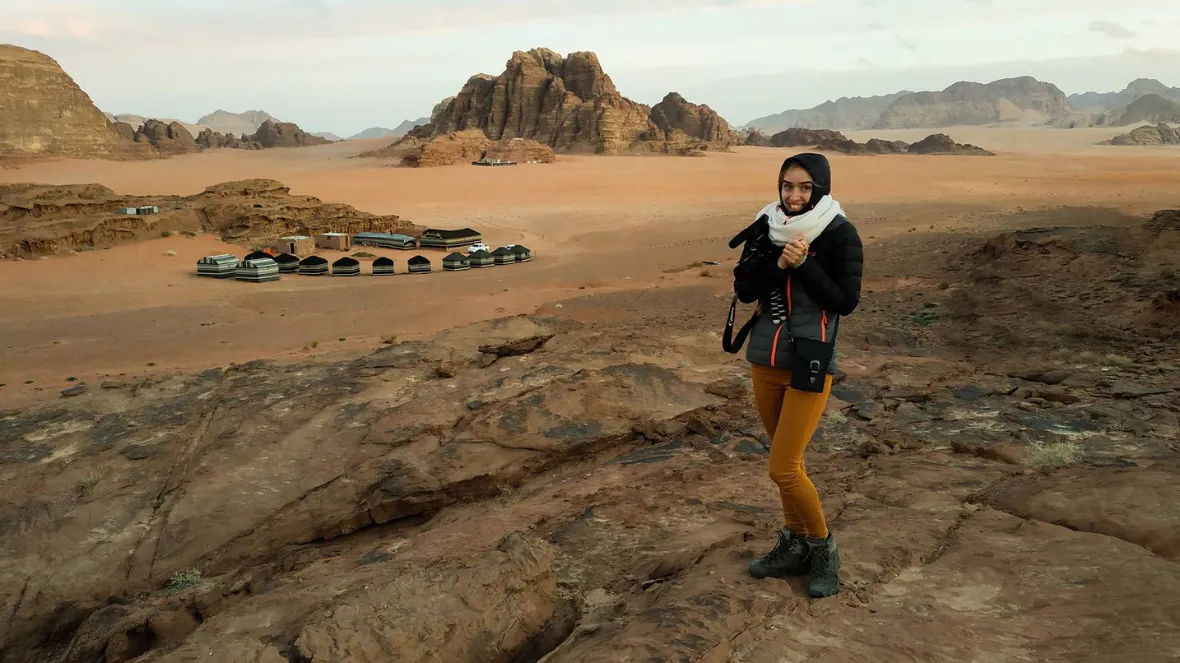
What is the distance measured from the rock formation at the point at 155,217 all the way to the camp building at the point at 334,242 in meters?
2.09

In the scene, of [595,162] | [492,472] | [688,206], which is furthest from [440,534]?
[595,162]

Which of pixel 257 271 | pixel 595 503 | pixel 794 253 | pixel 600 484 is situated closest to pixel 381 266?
pixel 257 271

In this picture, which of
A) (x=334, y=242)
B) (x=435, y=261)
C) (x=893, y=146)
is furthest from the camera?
(x=893, y=146)

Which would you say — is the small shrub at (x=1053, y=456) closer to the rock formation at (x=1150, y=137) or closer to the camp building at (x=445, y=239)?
the camp building at (x=445, y=239)

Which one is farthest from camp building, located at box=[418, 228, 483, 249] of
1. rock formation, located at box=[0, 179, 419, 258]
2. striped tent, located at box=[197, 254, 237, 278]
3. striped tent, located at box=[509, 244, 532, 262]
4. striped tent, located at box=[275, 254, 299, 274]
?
striped tent, located at box=[197, 254, 237, 278]

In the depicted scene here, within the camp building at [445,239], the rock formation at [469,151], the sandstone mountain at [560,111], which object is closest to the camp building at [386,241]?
the camp building at [445,239]

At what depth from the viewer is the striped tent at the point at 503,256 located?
2338cm

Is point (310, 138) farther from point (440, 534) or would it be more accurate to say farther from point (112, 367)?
point (440, 534)

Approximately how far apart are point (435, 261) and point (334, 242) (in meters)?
4.79

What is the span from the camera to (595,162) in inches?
2699

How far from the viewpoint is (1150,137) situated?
3903 inches

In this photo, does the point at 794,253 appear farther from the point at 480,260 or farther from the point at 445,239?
the point at 445,239

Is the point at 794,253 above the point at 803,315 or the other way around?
above

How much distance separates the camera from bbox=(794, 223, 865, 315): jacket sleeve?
334 cm
